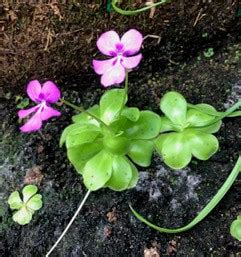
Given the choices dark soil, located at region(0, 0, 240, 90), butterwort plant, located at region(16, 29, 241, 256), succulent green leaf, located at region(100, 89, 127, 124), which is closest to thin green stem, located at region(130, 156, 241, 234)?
butterwort plant, located at region(16, 29, 241, 256)

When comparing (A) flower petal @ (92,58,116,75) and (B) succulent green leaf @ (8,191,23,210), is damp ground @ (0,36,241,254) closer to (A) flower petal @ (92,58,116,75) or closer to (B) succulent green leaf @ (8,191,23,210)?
(B) succulent green leaf @ (8,191,23,210)

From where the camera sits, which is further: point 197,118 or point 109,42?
point 197,118

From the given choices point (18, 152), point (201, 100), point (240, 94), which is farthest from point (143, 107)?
point (18, 152)

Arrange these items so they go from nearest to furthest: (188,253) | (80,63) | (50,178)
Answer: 1. (188,253)
2. (50,178)
3. (80,63)

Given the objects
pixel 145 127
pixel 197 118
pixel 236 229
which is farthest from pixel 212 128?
pixel 236 229

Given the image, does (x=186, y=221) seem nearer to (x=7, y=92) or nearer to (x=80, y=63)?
(x=80, y=63)

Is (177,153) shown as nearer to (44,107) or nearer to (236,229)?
(236,229)
